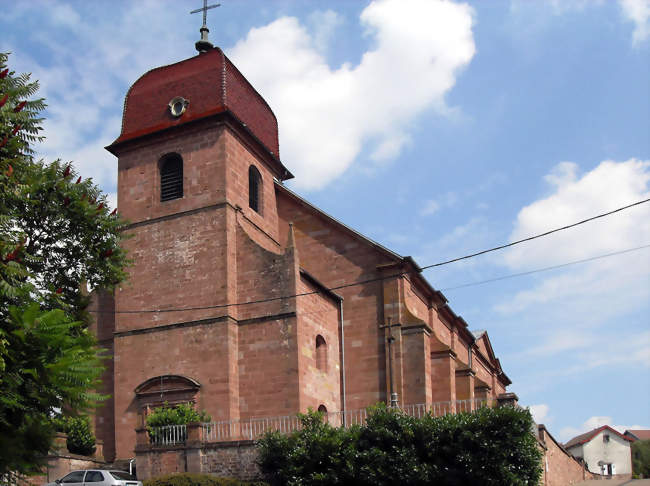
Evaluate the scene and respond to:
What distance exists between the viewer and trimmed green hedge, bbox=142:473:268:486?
2059 cm

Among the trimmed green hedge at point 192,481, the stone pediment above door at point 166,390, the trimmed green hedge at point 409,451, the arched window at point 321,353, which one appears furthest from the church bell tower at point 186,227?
the trimmed green hedge at point 409,451

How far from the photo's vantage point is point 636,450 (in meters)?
90.6

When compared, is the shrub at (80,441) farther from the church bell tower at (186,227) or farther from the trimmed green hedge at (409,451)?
the trimmed green hedge at (409,451)

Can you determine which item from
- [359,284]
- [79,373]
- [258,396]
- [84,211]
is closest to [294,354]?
[258,396]

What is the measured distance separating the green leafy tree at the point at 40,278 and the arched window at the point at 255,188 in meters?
12.9

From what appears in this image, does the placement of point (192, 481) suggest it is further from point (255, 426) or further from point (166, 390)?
point (166, 390)

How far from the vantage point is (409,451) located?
66.5 feet

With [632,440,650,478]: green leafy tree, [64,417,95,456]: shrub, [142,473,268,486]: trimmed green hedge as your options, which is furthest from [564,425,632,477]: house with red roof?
[142,473,268,486]: trimmed green hedge

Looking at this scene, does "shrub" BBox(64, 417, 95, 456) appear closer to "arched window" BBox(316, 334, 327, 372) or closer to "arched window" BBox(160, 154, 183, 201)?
"arched window" BBox(316, 334, 327, 372)

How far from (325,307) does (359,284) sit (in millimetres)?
1889

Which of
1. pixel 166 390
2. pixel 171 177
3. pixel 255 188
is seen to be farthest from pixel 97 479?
pixel 255 188

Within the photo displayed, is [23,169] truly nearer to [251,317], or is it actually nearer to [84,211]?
[84,211]

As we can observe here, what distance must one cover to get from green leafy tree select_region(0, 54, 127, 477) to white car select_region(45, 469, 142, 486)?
599 centimetres

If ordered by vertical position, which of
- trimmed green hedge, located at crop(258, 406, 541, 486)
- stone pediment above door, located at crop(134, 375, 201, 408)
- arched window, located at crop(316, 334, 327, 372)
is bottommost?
trimmed green hedge, located at crop(258, 406, 541, 486)
